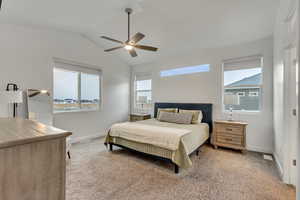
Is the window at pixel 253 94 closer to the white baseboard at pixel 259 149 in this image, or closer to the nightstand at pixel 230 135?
the nightstand at pixel 230 135

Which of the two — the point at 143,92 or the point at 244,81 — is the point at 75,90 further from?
the point at 244,81

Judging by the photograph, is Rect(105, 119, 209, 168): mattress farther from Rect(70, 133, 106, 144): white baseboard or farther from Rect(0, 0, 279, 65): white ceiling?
Rect(0, 0, 279, 65): white ceiling

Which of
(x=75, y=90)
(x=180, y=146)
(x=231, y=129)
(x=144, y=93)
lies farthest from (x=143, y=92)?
(x=180, y=146)

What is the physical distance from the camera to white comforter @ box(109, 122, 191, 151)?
98.0 inches

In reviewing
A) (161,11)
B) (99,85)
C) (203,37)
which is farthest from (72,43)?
(203,37)

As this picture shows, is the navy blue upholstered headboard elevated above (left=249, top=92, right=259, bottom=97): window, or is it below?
below

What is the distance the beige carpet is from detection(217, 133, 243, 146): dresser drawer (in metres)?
0.28

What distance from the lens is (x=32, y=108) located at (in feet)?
11.0

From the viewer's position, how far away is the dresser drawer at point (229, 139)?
10.9 ft

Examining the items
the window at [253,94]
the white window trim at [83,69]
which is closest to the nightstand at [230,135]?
the window at [253,94]

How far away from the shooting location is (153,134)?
2.72m

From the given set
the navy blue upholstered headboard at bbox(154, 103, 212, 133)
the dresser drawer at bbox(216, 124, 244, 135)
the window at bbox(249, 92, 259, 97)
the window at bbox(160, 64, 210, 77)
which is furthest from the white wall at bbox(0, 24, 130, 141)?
the window at bbox(249, 92, 259, 97)

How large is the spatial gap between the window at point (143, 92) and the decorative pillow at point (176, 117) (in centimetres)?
132

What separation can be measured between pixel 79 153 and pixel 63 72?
222 centimetres
